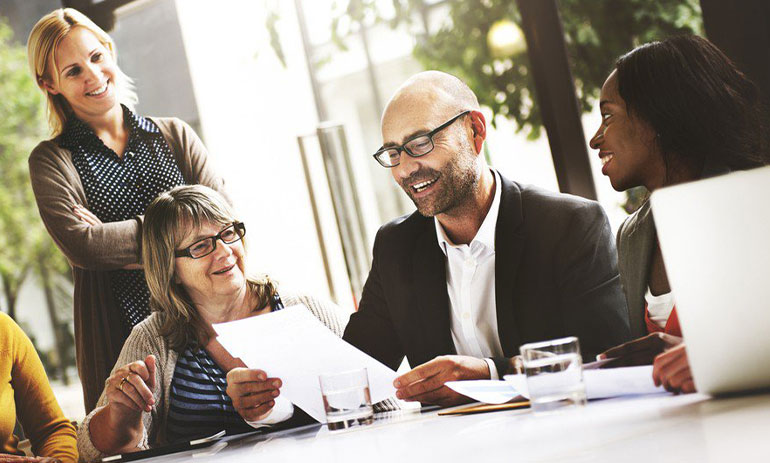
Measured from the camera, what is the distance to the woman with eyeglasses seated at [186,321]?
103 inches

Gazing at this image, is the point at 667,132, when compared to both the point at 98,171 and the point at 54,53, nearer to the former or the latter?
the point at 98,171

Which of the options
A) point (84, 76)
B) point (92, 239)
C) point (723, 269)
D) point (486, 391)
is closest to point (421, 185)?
point (486, 391)

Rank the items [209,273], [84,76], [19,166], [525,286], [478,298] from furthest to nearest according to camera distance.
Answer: [19,166]
[84,76]
[209,273]
[478,298]
[525,286]

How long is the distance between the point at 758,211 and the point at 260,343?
1.26 meters

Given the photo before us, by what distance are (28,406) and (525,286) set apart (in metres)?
1.85

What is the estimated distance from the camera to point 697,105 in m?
2.15

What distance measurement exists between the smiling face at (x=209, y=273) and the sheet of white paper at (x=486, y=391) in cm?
127

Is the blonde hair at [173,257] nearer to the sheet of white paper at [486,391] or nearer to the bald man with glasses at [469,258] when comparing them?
the bald man with glasses at [469,258]

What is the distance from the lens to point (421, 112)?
2680 mm

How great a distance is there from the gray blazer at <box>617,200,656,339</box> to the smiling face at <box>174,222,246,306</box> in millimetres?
1312

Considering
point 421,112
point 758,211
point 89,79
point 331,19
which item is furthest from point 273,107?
point 758,211

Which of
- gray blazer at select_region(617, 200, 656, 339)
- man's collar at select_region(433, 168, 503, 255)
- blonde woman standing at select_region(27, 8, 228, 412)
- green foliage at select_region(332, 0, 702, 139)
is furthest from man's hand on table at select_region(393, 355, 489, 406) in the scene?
blonde woman standing at select_region(27, 8, 228, 412)

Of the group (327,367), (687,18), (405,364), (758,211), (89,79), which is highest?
(89,79)

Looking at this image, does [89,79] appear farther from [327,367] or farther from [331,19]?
[327,367]
